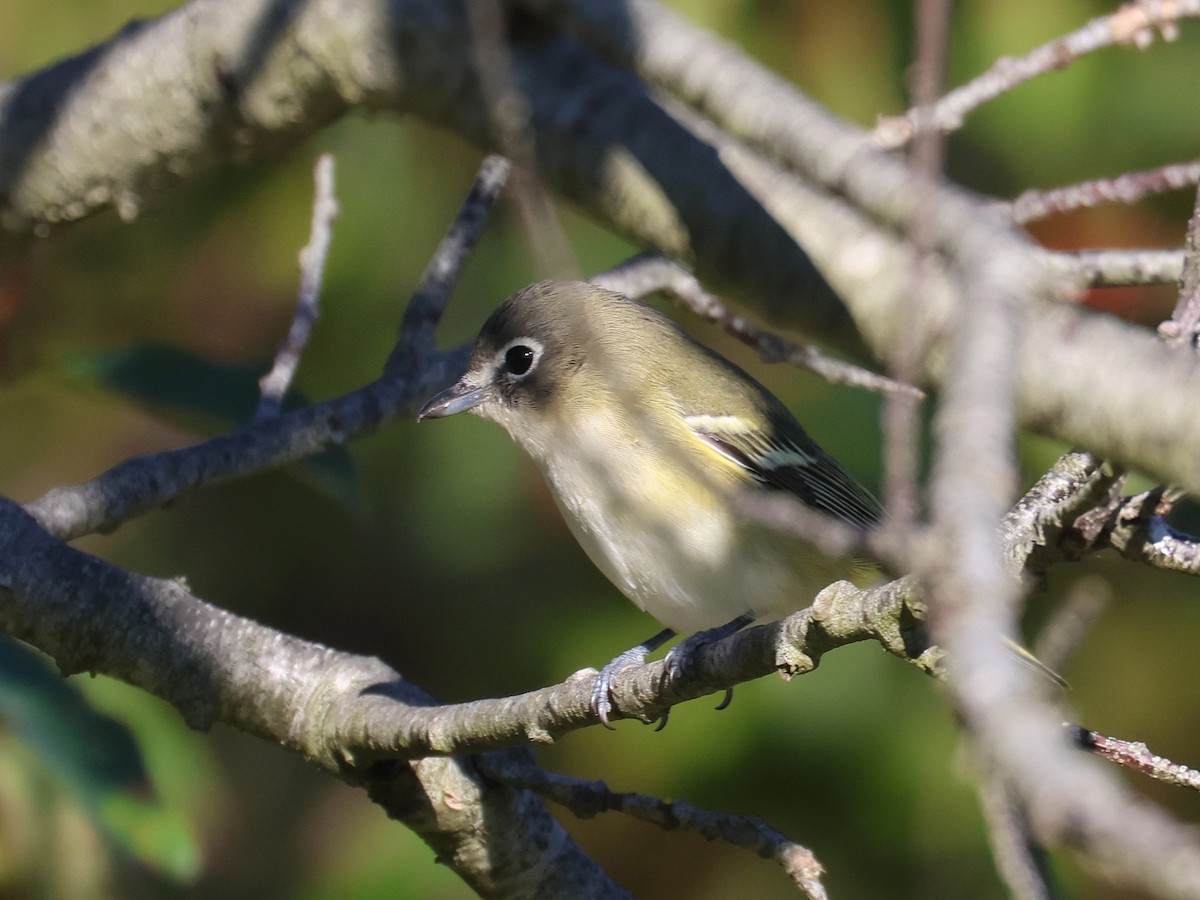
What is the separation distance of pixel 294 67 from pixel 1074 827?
10.4 feet

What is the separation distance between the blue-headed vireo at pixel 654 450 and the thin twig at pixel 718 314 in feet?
0.26

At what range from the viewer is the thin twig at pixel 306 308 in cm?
289

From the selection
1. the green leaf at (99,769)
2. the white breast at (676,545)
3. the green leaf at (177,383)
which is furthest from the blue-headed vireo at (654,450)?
the green leaf at (99,769)

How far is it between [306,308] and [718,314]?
997mm

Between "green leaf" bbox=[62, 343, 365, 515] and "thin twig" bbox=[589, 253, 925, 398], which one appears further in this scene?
"green leaf" bbox=[62, 343, 365, 515]

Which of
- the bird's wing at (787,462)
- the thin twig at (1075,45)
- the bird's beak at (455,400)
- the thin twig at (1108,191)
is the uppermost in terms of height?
the thin twig at (1075,45)

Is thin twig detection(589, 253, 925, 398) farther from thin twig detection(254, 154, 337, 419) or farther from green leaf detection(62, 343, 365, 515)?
green leaf detection(62, 343, 365, 515)

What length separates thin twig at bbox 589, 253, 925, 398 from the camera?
2893 mm

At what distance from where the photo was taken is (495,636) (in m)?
4.25

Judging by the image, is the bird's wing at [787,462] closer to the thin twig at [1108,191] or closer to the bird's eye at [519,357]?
the bird's eye at [519,357]

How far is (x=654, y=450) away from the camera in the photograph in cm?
280

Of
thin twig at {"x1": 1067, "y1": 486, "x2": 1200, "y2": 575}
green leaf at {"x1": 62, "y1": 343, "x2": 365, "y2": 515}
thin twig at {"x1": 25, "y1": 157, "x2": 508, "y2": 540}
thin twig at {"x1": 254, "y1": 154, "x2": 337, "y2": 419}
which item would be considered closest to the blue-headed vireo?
thin twig at {"x1": 25, "y1": 157, "x2": 508, "y2": 540}

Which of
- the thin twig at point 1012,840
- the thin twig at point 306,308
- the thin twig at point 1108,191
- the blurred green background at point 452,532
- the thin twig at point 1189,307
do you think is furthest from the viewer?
the blurred green background at point 452,532

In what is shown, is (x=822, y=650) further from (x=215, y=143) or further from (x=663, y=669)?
(x=215, y=143)
